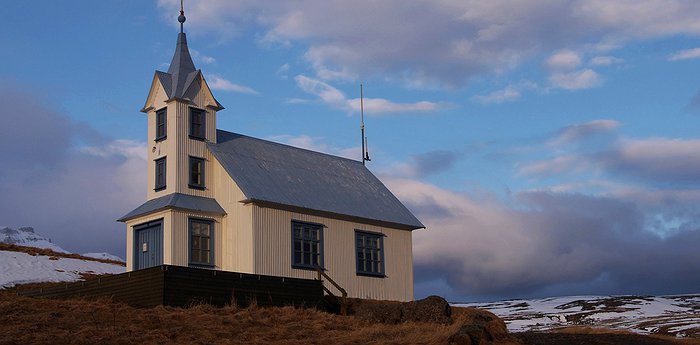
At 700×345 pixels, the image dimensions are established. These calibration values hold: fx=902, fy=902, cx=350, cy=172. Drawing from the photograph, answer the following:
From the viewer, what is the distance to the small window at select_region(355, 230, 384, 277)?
119 ft

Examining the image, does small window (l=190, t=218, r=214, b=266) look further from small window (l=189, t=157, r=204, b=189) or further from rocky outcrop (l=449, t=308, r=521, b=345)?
rocky outcrop (l=449, t=308, r=521, b=345)

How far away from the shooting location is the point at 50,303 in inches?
958

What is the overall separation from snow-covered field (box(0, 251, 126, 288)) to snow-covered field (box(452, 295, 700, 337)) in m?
21.5

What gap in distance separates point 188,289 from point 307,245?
814cm

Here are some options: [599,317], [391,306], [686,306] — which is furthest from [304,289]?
[686,306]

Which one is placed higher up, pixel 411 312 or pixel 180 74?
pixel 180 74

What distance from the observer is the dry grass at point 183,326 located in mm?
20594

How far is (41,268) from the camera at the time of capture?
44625 mm

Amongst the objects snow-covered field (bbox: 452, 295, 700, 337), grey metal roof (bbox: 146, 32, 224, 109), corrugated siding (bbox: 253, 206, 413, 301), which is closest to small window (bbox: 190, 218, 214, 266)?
corrugated siding (bbox: 253, 206, 413, 301)

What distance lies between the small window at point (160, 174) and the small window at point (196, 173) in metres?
1.09

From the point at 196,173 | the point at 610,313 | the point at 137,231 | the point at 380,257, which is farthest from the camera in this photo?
the point at 610,313

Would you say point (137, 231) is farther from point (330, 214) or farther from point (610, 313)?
point (610, 313)

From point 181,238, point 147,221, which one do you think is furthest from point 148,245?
point 181,238

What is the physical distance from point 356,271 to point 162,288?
1140cm
